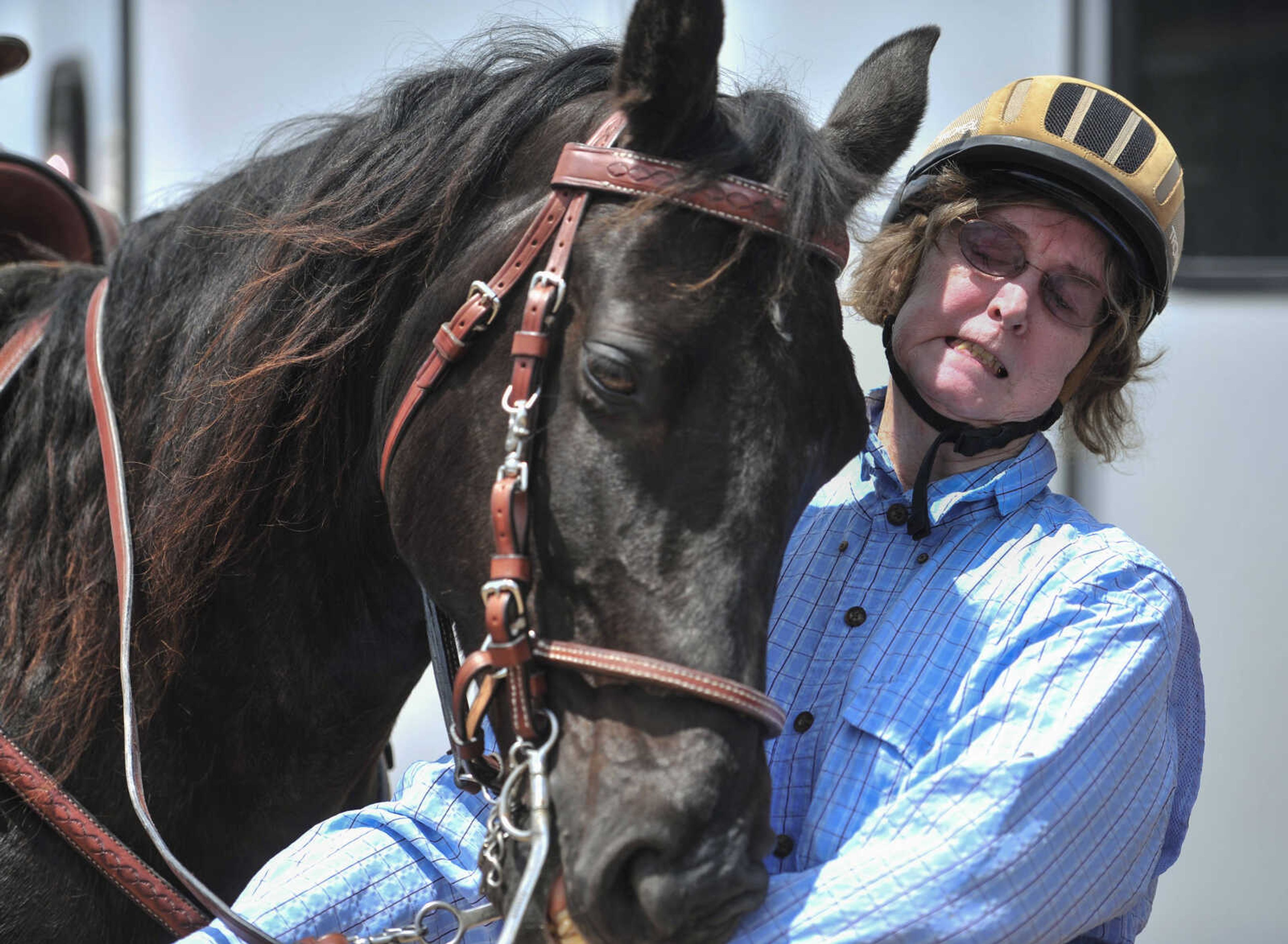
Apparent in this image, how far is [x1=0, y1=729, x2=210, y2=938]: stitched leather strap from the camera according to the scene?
4.54 feet

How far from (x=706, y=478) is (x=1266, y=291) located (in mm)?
2266

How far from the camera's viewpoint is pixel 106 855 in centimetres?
139

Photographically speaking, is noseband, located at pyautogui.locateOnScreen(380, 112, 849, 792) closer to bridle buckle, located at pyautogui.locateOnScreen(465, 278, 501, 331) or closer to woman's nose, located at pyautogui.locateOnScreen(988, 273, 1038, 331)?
bridle buckle, located at pyautogui.locateOnScreen(465, 278, 501, 331)

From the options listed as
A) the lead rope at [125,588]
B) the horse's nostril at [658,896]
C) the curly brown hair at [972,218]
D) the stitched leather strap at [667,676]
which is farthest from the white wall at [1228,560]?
the lead rope at [125,588]

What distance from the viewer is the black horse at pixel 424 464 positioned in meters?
1.16

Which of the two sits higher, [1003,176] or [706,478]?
[1003,176]

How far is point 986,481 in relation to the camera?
1521mm

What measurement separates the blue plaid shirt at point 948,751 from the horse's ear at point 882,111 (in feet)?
1.32

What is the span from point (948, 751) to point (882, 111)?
835 millimetres

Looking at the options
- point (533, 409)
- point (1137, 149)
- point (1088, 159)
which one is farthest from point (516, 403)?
point (1137, 149)

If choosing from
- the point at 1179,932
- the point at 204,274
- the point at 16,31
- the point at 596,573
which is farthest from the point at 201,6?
the point at 1179,932

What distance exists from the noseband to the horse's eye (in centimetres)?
7

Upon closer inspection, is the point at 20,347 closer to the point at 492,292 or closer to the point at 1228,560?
the point at 492,292

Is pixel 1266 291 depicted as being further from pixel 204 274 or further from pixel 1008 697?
pixel 204 274
